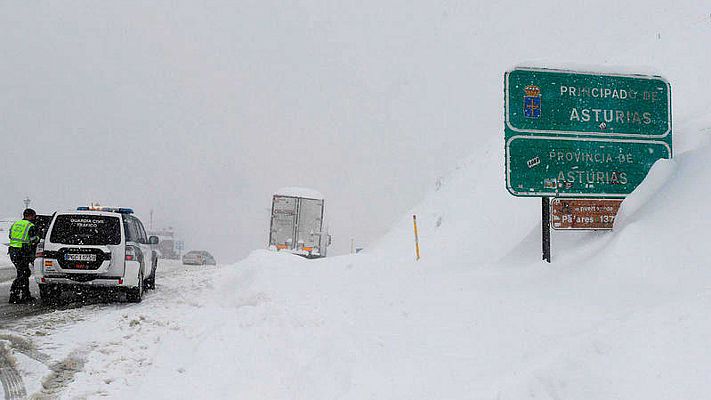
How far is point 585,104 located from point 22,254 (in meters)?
11.5

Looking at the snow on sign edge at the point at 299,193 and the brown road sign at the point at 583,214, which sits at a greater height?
the snow on sign edge at the point at 299,193

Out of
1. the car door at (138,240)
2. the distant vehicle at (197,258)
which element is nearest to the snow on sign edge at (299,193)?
the car door at (138,240)

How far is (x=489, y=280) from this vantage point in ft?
24.6

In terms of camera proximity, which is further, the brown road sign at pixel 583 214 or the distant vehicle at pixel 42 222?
the distant vehicle at pixel 42 222

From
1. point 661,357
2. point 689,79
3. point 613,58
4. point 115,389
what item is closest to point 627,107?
point 661,357

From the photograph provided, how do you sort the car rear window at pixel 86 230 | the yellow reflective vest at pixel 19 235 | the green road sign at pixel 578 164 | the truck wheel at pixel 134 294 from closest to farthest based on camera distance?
the green road sign at pixel 578 164, the car rear window at pixel 86 230, the truck wheel at pixel 134 294, the yellow reflective vest at pixel 19 235

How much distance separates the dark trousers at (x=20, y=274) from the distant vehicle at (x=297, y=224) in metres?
16.2

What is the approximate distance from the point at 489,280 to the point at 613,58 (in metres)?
24.2

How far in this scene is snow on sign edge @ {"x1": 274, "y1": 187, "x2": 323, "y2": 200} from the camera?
2847 centimetres

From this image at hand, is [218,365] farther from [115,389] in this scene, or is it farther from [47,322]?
[47,322]

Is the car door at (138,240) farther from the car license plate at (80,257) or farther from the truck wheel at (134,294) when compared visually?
the truck wheel at (134,294)

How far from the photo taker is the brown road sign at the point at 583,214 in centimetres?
793

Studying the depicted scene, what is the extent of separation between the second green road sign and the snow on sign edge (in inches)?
826

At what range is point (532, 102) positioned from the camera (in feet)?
26.3
